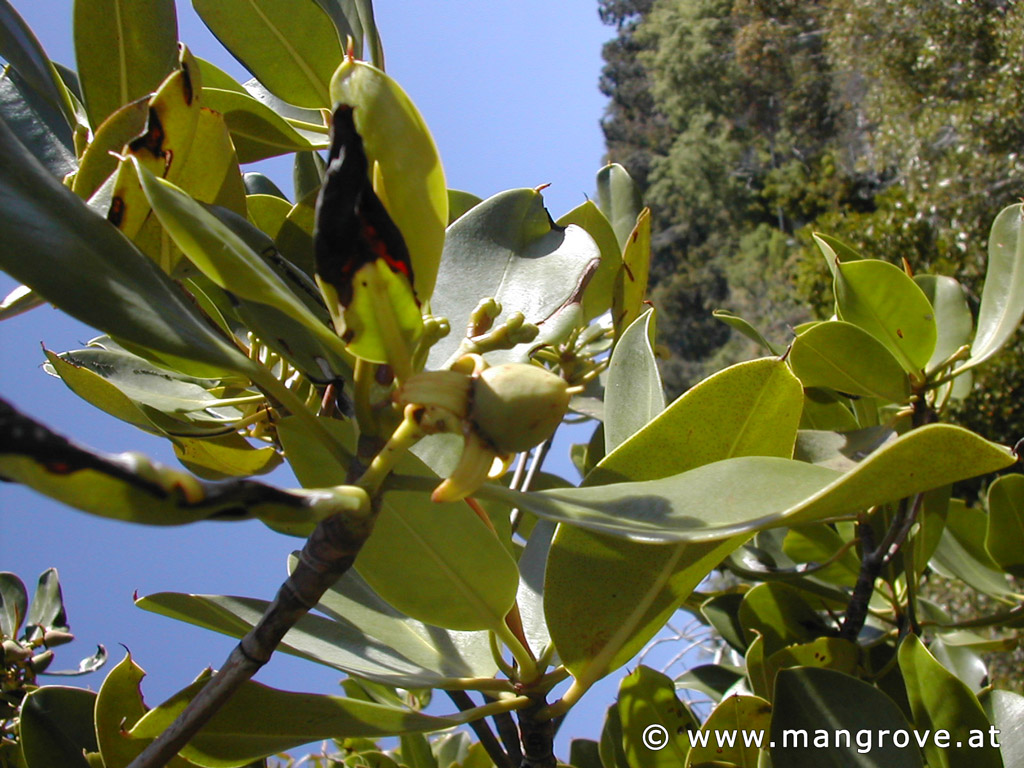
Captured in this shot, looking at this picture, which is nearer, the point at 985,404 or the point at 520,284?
the point at 520,284

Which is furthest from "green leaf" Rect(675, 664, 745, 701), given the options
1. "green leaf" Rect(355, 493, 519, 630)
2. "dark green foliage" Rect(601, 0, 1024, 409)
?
"dark green foliage" Rect(601, 0, 1024, 409)

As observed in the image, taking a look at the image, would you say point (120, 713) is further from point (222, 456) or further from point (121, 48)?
point (121, 48)

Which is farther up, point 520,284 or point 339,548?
point 520,284

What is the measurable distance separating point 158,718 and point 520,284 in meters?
0.33

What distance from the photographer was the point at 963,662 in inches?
37.0

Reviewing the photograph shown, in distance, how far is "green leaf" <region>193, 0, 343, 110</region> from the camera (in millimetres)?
526

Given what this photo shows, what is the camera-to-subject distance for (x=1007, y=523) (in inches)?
34.6

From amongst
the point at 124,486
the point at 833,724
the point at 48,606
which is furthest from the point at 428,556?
the point at 48,606

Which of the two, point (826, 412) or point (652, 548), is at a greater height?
point (826, 412)

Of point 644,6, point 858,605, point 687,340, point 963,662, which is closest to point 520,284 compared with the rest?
point 858,605

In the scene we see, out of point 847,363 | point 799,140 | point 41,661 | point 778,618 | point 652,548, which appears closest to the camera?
point 652,548

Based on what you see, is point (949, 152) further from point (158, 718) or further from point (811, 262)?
point (158, 718)

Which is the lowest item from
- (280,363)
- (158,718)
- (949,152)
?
(158,718)

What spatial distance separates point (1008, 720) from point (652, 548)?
461 mm
